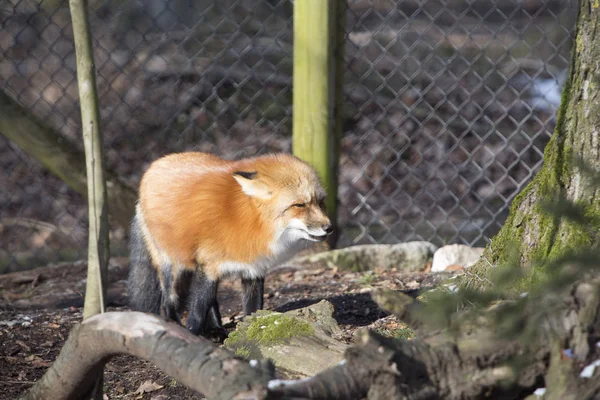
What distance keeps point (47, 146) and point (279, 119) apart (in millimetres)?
3378

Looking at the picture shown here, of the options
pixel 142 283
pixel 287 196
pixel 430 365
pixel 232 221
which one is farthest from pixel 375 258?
pixel 430 365

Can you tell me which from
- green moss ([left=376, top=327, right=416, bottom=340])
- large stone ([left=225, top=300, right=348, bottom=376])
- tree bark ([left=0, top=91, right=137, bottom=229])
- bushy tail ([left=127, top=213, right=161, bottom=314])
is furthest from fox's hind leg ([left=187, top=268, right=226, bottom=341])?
tree bark ([left=0, top=91, right=137, bottom=229])

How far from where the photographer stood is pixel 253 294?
3967 millimetres

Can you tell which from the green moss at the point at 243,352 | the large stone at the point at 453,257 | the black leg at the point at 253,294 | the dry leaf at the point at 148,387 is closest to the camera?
the green moss at the point at 243,352

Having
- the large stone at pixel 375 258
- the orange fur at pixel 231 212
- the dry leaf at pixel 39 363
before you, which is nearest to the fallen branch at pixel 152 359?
the dry leaf at pixel 39 363

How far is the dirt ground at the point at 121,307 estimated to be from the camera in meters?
3.08

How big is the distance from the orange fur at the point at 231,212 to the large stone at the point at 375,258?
1.24m

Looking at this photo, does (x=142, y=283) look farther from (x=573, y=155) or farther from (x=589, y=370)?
(x=589, y=370)

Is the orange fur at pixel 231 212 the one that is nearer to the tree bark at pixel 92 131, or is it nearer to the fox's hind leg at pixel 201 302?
the fox's hind leg at pixel 201 302

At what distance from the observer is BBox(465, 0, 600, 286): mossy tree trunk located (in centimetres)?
244

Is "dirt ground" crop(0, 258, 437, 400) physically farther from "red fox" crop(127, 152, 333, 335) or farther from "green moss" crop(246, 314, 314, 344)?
"red fox" crop(127, 152, 333, 335)

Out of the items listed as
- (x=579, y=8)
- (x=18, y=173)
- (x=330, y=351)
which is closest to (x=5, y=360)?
(x=330, y=351)

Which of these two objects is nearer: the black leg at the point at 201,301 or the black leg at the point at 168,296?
the black leg at the point at 201,301

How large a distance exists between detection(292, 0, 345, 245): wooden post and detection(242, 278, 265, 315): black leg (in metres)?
1.11
